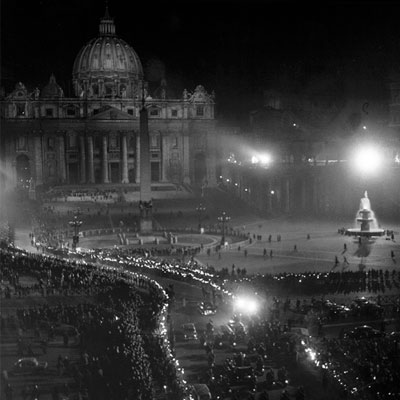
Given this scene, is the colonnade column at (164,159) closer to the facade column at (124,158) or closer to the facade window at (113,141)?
the facade column at (124,158)

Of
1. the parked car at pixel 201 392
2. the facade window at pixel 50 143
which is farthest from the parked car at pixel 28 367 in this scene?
the facade window at pixel 50 143

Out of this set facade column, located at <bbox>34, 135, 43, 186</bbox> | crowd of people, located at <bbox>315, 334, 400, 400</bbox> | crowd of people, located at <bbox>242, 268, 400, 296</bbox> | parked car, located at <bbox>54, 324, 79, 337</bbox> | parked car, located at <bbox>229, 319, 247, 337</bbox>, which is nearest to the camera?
crowd of people, located at <bbox>315, 334, 400, 400</bbox>

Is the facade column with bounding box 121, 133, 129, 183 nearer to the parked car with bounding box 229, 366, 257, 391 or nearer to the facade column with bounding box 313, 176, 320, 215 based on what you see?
the facade column with bounding box 313, 176, 320, 215

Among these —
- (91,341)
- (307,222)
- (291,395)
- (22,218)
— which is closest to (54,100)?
(22,218)

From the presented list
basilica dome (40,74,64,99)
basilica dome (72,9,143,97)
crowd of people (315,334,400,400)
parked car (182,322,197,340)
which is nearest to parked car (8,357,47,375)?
parked car (182,322,197,340)

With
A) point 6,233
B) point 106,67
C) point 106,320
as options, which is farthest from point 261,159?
point 106,320

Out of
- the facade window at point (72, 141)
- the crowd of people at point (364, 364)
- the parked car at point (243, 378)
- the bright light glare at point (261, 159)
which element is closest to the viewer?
the crowd of people at point (364, 364)

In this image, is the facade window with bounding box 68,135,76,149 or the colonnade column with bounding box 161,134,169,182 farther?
the facade window with bounding box 68,135,76,149
